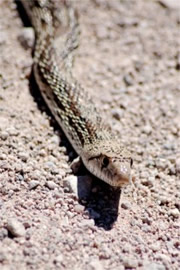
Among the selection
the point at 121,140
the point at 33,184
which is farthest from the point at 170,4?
the point at 33,184

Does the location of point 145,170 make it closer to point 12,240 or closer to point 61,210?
point 61,210

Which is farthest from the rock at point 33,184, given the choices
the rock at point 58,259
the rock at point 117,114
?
the rock at point 117,114

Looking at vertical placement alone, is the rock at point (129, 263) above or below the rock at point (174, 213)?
above

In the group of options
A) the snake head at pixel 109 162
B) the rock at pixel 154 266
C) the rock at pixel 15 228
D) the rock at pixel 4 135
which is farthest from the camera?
the rock at pixel 4 135

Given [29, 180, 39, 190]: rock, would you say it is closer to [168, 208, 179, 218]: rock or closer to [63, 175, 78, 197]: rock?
[63, 175, 78, 197]: rock

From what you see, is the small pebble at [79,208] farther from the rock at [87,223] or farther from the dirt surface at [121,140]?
the rock at [87,223]

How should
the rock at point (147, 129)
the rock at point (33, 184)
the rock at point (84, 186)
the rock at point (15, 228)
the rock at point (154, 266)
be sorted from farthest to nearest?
1. the rock at point (147, 129)
2. the rock at point (84, 186)
3. the rock at point (33, 184)
4. the rock at point (154, 266)
5. the rock at point (15, 228)

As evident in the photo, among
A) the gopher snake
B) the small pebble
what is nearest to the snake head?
the gopher snake

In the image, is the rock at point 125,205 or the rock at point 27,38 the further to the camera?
the rock at point 27,38
